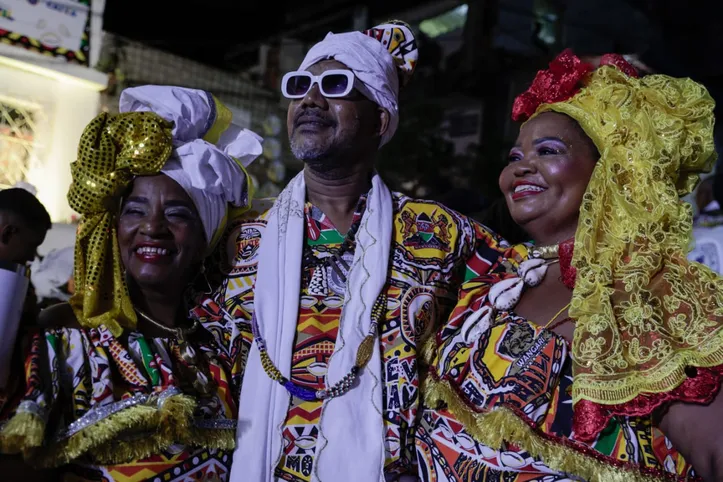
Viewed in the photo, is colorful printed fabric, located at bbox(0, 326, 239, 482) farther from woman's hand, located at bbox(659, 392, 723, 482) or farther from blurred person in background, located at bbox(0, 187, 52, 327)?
woman's hand, located at bbox(659, 392, 723, 482)

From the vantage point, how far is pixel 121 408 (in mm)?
2268

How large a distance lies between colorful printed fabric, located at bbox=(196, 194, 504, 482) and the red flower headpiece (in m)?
0.59

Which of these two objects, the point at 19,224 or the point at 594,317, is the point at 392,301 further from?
the point at 19,224

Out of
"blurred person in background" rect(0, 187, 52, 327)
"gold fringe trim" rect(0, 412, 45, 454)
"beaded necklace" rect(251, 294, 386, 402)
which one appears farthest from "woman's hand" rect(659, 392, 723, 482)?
"blurred person in background" rect(0, 187, 52, 327)

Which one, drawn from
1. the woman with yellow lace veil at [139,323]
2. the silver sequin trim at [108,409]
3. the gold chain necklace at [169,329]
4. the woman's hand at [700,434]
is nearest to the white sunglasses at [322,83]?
the woman with yellow lace veil at [139,323]

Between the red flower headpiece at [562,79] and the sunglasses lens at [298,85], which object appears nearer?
the red flower headpiece at [562,79]

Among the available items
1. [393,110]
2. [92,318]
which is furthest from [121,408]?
[393,110]

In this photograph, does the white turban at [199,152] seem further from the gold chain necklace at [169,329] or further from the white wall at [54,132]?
the white wall at [54,132]

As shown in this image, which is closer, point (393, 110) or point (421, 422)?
point (421, 422)

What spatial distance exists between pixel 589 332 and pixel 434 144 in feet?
16.0

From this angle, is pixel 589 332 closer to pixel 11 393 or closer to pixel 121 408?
pixel 121 408

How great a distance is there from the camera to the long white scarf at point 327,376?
2490 mm

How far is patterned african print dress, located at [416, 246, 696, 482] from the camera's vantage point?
6.79 feet

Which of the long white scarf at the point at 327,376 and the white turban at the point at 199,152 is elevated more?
the white turban at the point at 199,152
